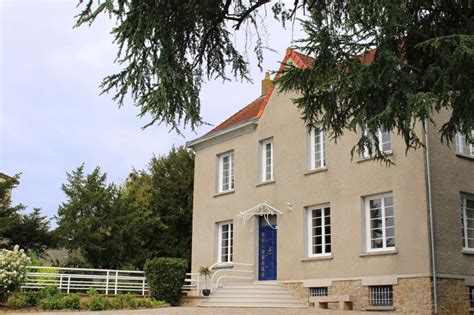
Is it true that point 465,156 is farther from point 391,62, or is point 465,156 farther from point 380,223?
point 391,62

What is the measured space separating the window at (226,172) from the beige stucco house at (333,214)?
0.14 feet

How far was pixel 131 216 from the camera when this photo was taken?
2848 centimetres

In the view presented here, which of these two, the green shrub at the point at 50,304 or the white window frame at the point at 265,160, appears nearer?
the green shrub at the point at 50,304

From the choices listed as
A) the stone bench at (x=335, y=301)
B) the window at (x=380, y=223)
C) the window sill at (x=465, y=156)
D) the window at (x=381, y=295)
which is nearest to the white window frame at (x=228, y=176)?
the stone bench at (x=335, y=301)

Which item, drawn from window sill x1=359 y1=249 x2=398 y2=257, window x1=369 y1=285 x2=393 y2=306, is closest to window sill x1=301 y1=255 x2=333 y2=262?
window sill x1=359 y1=249 x2=398 y2=257

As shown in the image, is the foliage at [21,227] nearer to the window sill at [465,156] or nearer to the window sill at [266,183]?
the window sill at [266,183]

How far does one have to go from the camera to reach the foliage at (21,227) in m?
25.8

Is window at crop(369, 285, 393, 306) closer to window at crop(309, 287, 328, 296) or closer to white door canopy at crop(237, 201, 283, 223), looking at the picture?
window at crop(309, 287, 328, 296)

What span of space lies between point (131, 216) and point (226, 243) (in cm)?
577

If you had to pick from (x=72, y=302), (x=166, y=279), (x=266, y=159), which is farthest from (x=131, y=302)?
(x=266, y=159)

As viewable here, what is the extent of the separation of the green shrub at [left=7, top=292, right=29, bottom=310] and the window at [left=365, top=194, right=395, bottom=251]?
9.94m

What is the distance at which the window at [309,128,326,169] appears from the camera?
828 inches

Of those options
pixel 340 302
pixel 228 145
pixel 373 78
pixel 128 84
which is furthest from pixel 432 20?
pixel 228 145

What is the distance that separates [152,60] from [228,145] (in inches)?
554
